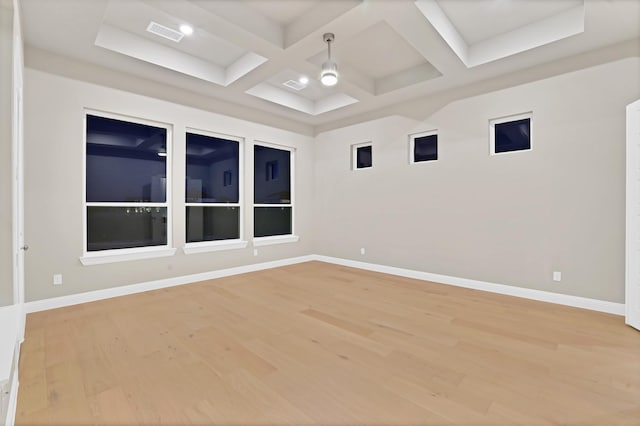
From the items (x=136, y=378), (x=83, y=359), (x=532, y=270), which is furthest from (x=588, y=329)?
(x=83, y=359)

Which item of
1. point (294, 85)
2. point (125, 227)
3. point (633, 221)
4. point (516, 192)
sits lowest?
point (125, 227)

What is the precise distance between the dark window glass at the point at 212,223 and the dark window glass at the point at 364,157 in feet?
8.53

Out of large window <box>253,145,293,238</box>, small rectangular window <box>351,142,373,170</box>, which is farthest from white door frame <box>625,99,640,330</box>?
large window <box>253,145,293,238</box>

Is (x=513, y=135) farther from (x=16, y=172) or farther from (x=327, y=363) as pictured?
(x=16, y=172)

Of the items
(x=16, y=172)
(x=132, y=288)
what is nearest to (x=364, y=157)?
(x=132, y=288)

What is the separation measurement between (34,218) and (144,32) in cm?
254

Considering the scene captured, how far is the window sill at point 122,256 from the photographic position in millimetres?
3773

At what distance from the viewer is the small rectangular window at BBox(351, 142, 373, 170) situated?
232 inches

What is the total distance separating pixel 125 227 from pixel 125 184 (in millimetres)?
614

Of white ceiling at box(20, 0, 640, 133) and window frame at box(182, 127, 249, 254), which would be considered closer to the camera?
white ceiling at box(20, 0, 640, 133)

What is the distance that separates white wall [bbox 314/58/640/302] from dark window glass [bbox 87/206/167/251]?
11.6 ft

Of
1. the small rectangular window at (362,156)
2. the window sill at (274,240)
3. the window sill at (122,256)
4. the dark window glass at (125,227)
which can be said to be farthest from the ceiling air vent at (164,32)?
the small rectangular window at (362,156)

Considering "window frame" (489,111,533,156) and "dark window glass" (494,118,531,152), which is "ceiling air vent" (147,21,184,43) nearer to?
"window frame" (489,111,533,156)

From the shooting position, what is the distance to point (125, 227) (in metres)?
4.23
